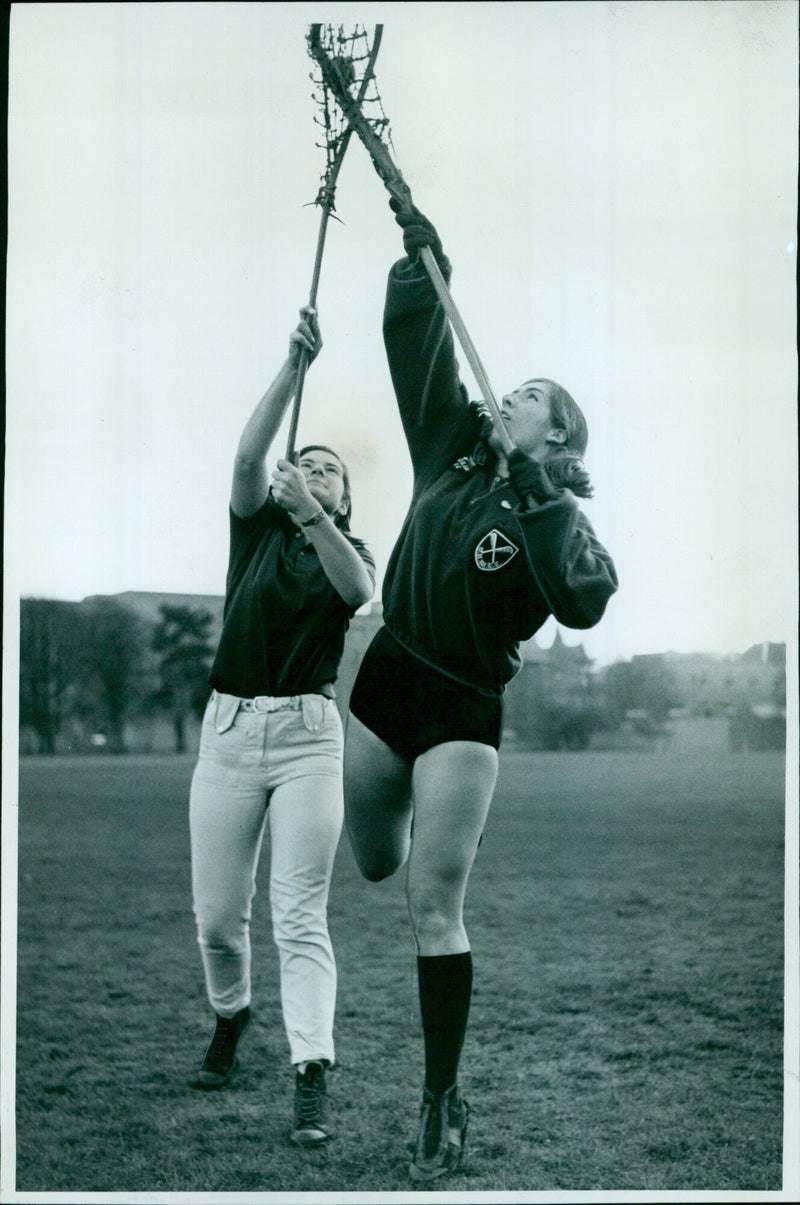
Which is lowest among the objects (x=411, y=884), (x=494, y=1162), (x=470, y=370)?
(x=494, y=1162)

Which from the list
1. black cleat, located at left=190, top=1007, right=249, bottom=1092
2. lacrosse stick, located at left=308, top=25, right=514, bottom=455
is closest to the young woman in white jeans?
black cleat, located at left=190, top=1007, right=249, bottom=1092

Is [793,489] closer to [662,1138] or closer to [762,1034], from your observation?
A: [762,1034]

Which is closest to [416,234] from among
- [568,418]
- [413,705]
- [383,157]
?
[383,157]

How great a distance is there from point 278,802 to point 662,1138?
125 cm

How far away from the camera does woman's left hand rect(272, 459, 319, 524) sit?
2.89 meters

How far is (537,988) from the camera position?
3.37 meters

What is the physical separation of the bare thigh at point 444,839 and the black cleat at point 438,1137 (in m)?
0.37

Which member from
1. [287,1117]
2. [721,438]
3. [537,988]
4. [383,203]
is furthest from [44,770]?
[721,438]

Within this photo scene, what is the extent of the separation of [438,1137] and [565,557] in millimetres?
1379

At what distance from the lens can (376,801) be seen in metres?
2.86

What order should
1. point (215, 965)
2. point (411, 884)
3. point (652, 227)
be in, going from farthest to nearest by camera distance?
point (652, 227), point (215, 965), point (411, 884)

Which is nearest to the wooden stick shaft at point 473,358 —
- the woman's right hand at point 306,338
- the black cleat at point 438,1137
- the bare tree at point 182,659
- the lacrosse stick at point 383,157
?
the lacrosse stick at point 383,157

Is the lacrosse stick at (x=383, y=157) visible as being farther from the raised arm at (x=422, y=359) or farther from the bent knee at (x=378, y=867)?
the bent knee at (x=378, y=867)

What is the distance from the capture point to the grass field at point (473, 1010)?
9.57 ft
